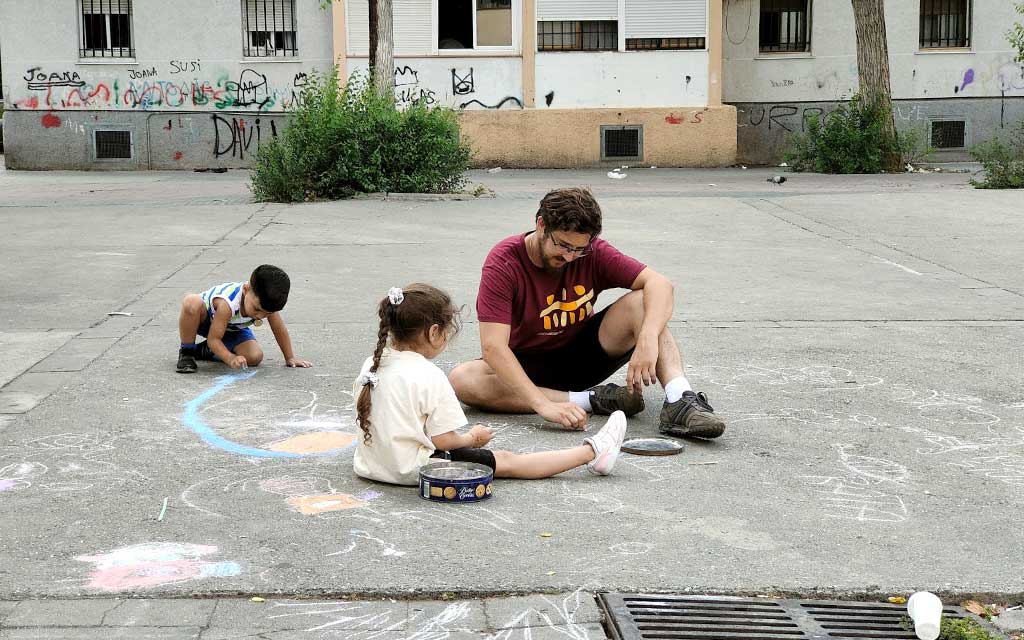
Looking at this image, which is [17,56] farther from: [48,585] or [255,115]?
[48,585]

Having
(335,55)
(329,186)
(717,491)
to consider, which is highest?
(335,55)

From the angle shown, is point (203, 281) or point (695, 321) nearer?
point (695, 321)

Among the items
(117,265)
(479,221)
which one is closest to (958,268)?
(479,221)

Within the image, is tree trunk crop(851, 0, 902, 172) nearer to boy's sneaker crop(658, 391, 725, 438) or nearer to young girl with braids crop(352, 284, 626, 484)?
boy's sneaker crop(658, 391, 725, 438)

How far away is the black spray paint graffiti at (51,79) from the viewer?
2389cm

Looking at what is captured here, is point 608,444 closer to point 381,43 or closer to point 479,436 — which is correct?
point 479,436

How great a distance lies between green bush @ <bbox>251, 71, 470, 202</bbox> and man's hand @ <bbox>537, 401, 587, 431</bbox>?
11.0 meters

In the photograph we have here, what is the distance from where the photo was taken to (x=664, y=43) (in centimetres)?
2350

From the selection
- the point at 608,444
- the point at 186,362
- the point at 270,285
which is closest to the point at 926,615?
the point at 608,444

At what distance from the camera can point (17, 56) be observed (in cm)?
2384

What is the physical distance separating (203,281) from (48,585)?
18.5ft

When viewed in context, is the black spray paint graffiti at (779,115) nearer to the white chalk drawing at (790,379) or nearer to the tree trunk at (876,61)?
the tree trunk at (876,61)

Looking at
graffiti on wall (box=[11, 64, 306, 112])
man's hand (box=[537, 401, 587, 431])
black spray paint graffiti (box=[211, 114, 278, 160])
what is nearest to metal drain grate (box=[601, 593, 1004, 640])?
man's hand (box=[537, 401, 587, 431])

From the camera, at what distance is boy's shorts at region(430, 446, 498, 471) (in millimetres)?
4086
